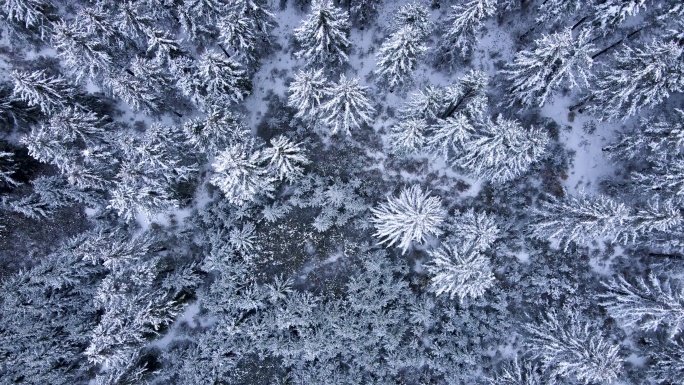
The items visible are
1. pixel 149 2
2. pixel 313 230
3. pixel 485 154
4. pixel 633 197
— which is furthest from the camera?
pixel 313 230

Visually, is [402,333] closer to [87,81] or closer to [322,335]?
[322,335]

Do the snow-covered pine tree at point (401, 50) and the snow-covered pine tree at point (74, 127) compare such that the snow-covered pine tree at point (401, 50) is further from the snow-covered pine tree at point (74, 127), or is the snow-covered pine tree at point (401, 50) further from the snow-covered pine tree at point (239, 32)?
the snow-covered pine tree at point (74, 127)

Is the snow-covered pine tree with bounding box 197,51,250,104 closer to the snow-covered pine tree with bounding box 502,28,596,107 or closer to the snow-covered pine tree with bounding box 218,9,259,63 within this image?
the snow-covered pine tree with bounding box 218,9,259,63

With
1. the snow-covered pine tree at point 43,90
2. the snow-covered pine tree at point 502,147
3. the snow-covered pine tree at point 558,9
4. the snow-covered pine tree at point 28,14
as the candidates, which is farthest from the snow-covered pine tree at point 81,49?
the snow-covered pine tree at point 558,9

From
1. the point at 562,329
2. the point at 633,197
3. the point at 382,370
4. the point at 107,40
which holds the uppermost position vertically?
the point at 107,40

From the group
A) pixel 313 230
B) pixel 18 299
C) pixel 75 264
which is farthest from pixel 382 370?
pixel 18 299

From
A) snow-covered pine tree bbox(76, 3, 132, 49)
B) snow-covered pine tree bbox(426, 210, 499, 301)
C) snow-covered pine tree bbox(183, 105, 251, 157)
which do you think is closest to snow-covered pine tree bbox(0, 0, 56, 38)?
snow-covered pine tree bbox(76, 3, 132, 49)

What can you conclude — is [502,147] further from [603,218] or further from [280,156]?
[280,156]
